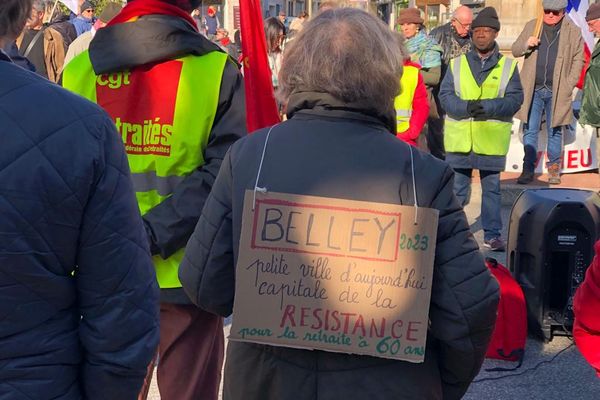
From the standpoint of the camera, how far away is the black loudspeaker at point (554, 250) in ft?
16.8

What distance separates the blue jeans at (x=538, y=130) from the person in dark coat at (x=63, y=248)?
25.7ft

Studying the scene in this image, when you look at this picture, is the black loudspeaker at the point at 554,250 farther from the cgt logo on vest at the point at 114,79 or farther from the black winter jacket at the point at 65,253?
the black winter jacket at the point at 65,253

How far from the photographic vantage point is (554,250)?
5.16 meters

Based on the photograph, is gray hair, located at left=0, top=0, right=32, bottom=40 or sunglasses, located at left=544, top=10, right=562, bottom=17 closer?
gray hair, located at left=0, top=0, right=32, bottom=40

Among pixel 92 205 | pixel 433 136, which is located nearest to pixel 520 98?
pixel 433 136

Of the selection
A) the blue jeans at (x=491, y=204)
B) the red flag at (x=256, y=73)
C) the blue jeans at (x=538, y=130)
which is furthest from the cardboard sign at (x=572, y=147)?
the red flag at (x=256, y=73)

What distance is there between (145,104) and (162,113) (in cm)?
8

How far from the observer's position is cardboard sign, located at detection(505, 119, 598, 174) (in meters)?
9.63

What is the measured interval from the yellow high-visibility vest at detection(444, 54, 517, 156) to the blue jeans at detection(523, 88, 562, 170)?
2.24m

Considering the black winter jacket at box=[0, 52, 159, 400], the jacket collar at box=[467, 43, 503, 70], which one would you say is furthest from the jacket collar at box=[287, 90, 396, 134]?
the jacket collar at box=[467, 43, 503, 70]

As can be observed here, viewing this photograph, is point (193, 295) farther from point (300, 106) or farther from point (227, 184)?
point (300, 106)

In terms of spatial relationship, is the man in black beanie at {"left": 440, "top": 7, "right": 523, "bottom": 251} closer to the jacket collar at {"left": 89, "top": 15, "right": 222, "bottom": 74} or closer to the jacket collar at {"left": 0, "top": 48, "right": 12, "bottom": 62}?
the jacket collar at {"left": 89, "top": 15, "right": 222, "bottom": 74}

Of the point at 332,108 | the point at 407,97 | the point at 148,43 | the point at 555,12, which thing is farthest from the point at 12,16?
the point at 555,12

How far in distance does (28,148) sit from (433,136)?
26.5ft
